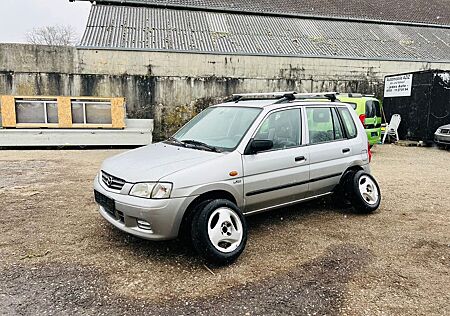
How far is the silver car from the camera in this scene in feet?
11.1

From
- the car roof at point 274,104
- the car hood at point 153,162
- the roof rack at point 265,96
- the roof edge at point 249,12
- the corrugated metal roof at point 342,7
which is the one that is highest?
the corrugated metal roof at point 342,7

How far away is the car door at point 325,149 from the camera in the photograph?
15.1 ft

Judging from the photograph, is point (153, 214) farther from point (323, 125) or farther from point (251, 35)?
point (251, 35)

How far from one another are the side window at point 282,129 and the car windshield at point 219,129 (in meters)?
0.18

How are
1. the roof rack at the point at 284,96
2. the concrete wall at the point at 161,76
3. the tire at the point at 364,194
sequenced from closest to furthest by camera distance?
the roof rack at the point at 284,96 < the tire at the point at 364,194 < the concrete wall at the point at 161,76

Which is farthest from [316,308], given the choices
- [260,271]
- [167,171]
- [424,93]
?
[424,93]

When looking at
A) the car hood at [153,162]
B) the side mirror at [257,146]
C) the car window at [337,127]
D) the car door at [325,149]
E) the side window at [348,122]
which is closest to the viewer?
the car hood at [153,162]

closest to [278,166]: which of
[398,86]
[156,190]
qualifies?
[156,190]

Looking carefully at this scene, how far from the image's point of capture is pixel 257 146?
3.89 m

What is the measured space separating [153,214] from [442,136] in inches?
489

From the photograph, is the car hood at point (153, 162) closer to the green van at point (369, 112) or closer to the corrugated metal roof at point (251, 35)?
the green van at point (369, 112)

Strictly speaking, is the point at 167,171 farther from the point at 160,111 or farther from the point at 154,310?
the point at 160,111

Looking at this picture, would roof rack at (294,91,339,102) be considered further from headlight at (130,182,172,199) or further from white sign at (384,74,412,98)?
white sign at (384,74,412,98)

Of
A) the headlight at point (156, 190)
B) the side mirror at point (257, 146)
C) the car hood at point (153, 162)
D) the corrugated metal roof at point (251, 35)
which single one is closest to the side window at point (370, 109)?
the corrugated metal roof at point (251, 35)
